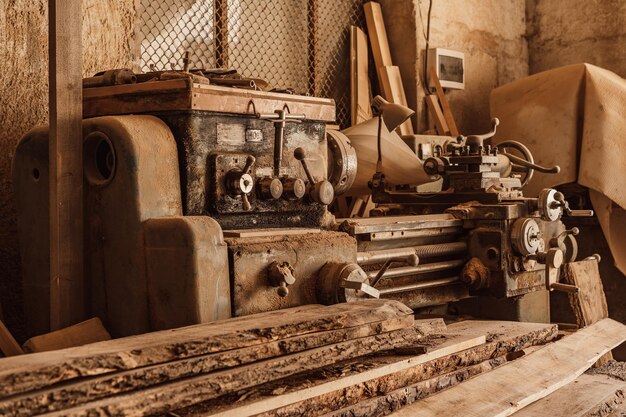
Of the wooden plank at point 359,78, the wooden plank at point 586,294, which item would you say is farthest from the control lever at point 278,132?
the wooden plank at point 359,78

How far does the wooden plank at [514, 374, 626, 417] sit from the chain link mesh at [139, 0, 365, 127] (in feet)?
Result: 6.73

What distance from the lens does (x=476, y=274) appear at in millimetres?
3211

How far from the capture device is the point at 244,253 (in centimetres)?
216

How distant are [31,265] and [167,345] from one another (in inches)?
33.0

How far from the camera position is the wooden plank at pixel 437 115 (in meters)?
4.60

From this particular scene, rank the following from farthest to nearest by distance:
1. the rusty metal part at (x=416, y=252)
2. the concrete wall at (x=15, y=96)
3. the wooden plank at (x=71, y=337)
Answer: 1. the rusty metal part at (x=416, y=252)
2. the concrete wall at (x=15, y=96)
3. the wooden plank at (x=71, y=337)

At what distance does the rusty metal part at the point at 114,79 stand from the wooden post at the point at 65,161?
0.16 m

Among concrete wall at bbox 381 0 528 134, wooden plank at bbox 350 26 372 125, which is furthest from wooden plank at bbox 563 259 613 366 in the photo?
wooden plank at bbox 350 26 372 125

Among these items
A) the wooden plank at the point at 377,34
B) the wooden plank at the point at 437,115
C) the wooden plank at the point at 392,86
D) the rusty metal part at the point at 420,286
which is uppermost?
the wooden plank at the point at 377,34

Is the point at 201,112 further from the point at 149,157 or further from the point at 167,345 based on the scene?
the point at 167,345

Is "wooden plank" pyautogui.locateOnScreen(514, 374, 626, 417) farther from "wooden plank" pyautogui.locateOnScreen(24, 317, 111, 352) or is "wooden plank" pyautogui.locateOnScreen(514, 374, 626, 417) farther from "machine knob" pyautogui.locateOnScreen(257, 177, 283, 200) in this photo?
"wooden plank" pyautogui.locateOnScreen(24, 317, 111, 352)

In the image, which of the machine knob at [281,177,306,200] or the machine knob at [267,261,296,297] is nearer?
the machine knob at [267,261,296,297]

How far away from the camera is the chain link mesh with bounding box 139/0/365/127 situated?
3.67 m

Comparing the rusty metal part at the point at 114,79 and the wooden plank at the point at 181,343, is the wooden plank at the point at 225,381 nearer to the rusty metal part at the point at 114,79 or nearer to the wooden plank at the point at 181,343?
the wooden plank at the point at 181,343
